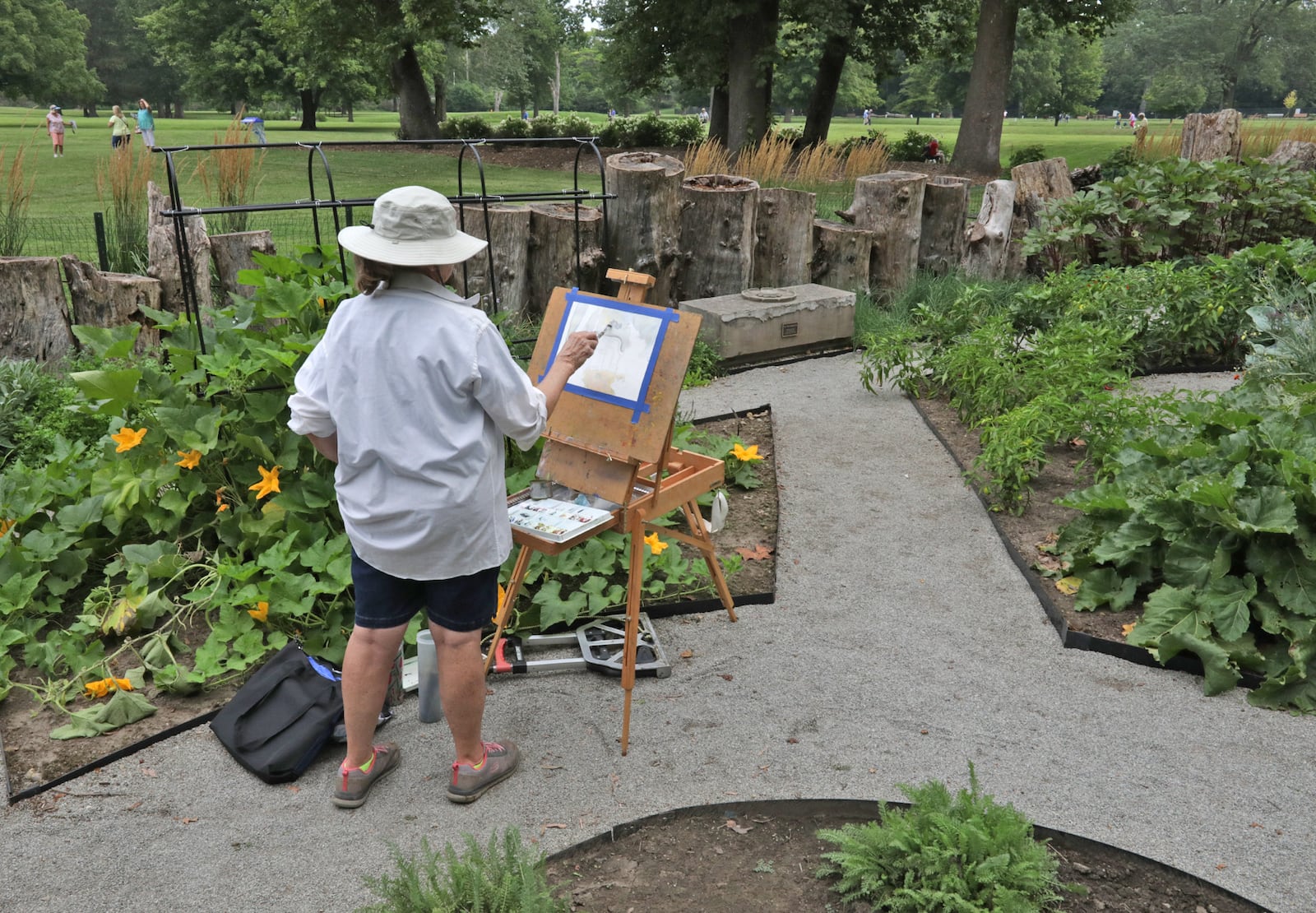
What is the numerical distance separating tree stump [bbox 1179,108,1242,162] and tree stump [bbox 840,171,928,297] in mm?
4996

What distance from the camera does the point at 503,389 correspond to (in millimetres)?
2621

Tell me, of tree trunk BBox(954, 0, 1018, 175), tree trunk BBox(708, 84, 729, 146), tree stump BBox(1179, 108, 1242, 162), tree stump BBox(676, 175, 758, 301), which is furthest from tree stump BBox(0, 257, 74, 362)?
tree trunk BBox(708, 84, 729, 146)

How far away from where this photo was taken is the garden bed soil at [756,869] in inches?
102

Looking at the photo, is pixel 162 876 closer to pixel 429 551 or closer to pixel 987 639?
pixel 429 551

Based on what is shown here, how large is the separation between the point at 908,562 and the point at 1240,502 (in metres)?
1.38

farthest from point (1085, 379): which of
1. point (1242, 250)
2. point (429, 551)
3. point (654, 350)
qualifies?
point (429, 551)

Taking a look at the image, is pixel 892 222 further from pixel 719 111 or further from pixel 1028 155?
pixel 719 111

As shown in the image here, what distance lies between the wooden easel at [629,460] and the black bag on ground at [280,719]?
1.80ft

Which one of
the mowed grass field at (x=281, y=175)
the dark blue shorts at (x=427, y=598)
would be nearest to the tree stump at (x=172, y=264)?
the mowed grass field at (x=281, y=175)

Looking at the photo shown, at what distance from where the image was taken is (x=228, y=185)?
716cm

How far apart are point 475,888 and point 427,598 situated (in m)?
0.83

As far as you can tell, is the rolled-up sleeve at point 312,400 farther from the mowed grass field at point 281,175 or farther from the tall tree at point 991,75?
the tall tree at point 991,75

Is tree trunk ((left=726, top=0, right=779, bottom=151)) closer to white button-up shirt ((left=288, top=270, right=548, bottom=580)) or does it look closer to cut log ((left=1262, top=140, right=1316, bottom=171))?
cut log ((left=1262, top=140, right=1316, bottom=171))

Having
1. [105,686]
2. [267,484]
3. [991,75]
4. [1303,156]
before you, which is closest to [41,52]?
[991,75]
